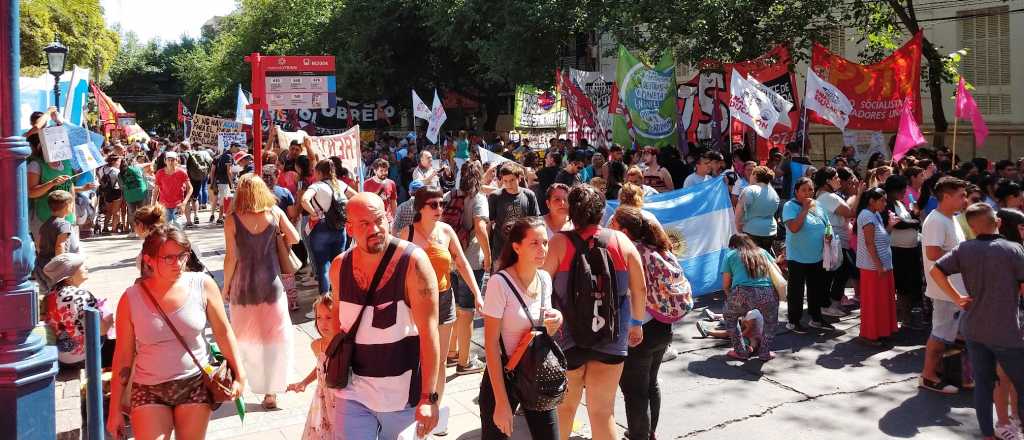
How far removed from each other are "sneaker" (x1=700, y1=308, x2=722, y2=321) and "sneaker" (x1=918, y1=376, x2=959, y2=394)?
2294 millimetres

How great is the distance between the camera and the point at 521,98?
2323 cm

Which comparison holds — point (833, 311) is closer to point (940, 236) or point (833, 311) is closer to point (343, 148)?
point (940, 236)

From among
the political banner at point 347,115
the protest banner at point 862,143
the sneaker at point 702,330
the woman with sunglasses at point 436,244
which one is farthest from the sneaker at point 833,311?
the political banner at point 347,115

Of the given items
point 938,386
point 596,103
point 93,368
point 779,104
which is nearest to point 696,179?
point 779,104

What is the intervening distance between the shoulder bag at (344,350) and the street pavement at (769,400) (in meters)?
2.18

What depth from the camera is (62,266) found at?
18.9 feet

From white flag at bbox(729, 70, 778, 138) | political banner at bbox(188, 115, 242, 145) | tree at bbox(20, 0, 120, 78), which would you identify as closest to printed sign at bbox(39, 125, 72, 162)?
white flag at bbox(729, 70, 778, 138)

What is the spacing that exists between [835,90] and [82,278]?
37.4ft

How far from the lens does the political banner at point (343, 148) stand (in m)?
10.4

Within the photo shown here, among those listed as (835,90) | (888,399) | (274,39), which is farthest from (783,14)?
(274,39)

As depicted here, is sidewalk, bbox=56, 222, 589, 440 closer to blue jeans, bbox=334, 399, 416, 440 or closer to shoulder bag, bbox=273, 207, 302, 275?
shoulder bag, bbox=273, 207, 302, 275

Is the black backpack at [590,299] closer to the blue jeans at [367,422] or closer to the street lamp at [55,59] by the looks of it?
the blue jeans at [367,422]

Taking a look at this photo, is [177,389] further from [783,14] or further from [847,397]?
[783,14]

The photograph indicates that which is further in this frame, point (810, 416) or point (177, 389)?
point (810, 416)
